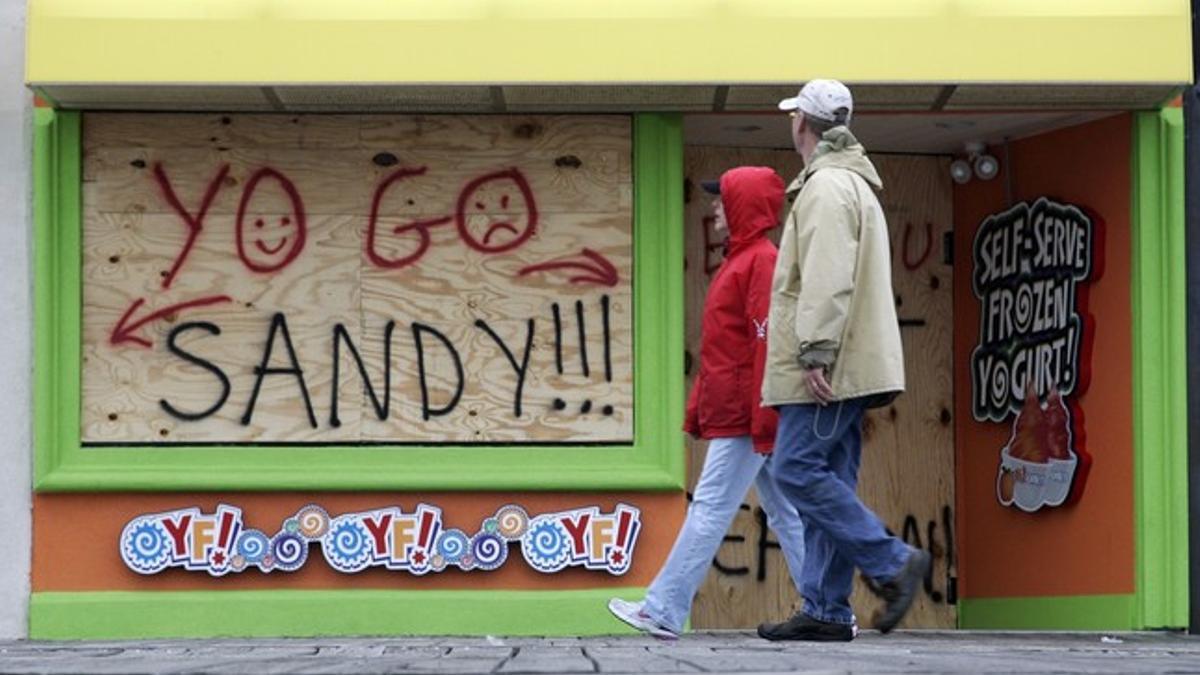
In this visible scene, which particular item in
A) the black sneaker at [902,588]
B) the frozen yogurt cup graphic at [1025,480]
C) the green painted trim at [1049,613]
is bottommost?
the green painted trim at [1049,613]

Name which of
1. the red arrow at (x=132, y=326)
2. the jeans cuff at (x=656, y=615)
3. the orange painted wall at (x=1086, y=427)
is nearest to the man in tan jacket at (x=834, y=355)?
the jeans cuff at (x=656, y=615)

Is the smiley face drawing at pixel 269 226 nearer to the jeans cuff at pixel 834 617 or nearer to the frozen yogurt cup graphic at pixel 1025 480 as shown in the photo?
the jeans cuff at pixel 834 617

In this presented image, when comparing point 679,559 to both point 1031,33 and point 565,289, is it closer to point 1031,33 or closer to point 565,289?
point 565,289

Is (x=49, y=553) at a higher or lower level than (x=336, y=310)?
lower

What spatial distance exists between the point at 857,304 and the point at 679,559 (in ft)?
4.17

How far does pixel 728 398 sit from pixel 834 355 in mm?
779

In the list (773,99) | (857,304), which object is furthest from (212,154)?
(857,304)

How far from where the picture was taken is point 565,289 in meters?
11.3

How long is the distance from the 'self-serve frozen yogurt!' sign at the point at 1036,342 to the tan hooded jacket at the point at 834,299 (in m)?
2.64

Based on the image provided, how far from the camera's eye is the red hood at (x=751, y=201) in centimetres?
995

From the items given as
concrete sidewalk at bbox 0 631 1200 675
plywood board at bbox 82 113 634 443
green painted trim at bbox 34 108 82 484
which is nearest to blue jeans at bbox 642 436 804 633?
concrete sidewalk at bbox 0 631 1200 675

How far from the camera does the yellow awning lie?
34.8 ft

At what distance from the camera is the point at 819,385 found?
9094mm

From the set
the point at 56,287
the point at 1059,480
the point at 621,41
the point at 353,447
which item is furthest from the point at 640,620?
the point at 56,287
